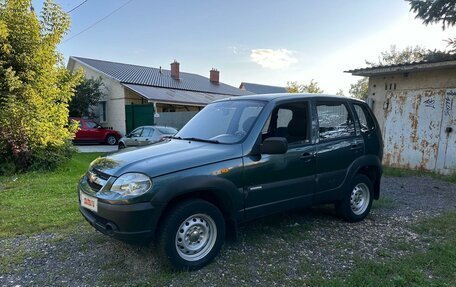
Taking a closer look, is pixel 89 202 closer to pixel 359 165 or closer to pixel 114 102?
pixel 359 165

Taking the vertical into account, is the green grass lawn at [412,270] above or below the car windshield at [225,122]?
below

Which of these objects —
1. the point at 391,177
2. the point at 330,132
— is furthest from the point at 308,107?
the point at 391,177

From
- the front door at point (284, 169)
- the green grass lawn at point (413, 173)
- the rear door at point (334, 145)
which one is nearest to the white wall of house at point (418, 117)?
the green grass lawn at point (413, 173)

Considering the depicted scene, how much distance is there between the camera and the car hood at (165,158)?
3.16 metres

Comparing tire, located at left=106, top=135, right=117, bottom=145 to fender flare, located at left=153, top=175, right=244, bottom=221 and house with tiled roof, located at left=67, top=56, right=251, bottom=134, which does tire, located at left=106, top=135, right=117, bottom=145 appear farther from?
fender flare, located at left=153, top=175, right=244, bottom=221

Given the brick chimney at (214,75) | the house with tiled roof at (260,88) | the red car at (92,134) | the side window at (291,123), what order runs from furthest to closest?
1. the house with tiled roof at (260,88)
2. the brick chimney at (214,75)
3. the red car at (92,134)
4. the side window at (291,123)

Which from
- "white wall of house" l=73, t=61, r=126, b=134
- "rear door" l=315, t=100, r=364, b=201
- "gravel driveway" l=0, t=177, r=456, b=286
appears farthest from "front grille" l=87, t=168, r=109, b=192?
"white wall of house" l=73, t=61, r=126, b=134

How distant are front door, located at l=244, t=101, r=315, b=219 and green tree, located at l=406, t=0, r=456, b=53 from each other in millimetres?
10588

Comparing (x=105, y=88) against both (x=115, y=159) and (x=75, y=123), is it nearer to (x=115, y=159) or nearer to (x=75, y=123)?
(x=75, y=123)

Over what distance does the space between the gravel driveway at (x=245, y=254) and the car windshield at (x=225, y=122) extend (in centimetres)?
136

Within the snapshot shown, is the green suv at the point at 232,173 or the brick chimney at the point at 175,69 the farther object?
the brick chimney at the point at 175,69

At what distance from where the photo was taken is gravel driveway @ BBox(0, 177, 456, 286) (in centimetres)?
324

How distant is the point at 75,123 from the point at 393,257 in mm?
9473

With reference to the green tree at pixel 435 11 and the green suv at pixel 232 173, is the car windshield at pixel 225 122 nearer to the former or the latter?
the green suv at pixel 232 173
